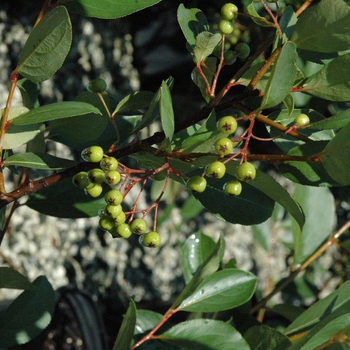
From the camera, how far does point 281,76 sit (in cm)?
38

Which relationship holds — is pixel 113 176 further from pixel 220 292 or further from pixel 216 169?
pixel 220 292

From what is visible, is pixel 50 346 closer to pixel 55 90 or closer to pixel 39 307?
pixel 39 307

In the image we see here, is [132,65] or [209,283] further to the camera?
[132,65]

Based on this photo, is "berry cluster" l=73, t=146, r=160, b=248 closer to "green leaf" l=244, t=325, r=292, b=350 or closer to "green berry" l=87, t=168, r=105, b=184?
"green berry" l=87, t=168, r=105, b=184

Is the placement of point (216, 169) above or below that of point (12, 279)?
above

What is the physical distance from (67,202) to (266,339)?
0.80ft

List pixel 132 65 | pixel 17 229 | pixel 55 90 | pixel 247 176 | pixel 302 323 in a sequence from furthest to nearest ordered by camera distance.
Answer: pixel 132 65 → pixel 55 90 → pixel 17 229 → pixel 302 323 → pixel 247 176

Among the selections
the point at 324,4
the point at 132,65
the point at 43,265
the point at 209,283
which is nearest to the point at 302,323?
the point at 209,283

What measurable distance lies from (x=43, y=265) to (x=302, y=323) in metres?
0.92

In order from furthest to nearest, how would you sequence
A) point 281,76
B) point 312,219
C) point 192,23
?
point 312,219, point 192,23, point 281,76

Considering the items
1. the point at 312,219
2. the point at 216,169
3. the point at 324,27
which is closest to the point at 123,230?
the point at 216,169

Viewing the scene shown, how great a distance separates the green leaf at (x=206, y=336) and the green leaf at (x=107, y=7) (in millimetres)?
286

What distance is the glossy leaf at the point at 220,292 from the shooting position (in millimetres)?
561

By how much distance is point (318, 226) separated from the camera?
0.79 m
